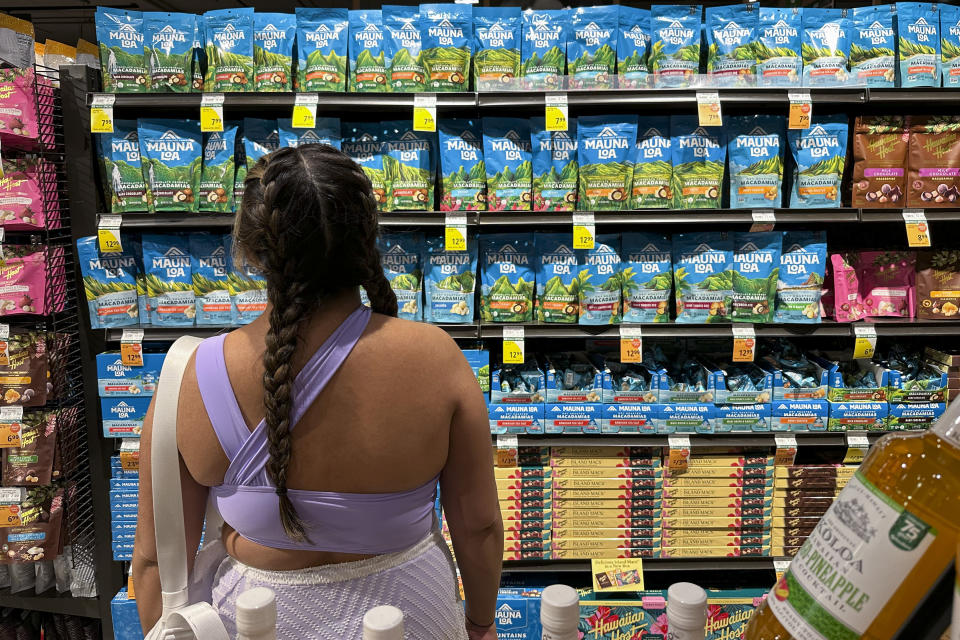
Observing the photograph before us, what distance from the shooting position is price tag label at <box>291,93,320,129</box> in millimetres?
2375

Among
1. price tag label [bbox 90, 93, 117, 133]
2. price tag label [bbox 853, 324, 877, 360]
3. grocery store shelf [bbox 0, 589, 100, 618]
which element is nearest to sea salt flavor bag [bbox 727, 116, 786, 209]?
price tag label [bbox 853, 324, 877, 360]

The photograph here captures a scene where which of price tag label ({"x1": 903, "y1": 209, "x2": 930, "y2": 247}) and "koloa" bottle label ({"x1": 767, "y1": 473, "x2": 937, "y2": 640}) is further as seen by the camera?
price tag label ({"x1": 903, "y1": 209, "x2": 930, "y2": 247})

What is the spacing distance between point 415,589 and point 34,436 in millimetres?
2167

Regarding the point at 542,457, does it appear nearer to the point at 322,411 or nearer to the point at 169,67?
the point at 322,411

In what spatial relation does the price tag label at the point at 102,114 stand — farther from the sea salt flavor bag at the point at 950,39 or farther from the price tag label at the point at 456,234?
the sea salt flavor bag at the point at 950,39

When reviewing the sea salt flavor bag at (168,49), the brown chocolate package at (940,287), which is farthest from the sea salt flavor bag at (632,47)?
the sea salt flavor bag at (168,49)

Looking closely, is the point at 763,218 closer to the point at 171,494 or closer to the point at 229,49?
the point at 229,49

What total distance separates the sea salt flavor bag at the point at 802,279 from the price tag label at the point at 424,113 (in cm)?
147

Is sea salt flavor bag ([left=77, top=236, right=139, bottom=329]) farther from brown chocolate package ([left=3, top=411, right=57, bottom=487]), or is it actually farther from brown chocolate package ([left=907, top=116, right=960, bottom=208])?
brown chocolate package ([left=907, top=116, right=960, bottom=208])

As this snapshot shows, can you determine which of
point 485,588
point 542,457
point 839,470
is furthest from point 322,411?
point 839,470

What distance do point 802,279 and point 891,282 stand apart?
376 millimetres

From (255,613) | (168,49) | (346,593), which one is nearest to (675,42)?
(168,49)

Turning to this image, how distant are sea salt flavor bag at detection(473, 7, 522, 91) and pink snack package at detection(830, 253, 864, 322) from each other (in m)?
1.47

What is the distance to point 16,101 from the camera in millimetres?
2428
